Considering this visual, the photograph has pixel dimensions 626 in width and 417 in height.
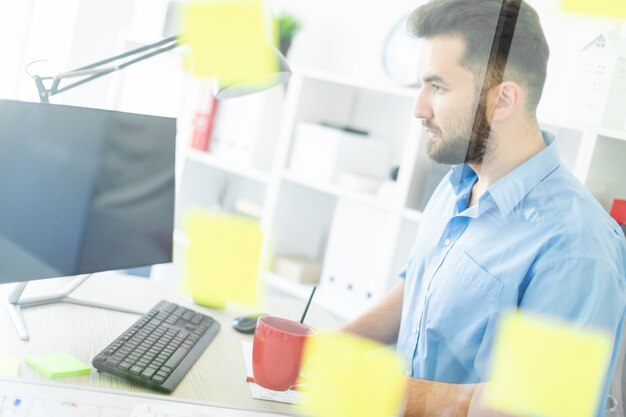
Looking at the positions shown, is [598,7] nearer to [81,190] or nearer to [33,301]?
[81,190]

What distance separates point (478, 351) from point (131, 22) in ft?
3.21

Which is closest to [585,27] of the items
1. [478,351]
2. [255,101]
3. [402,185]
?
[478,351]

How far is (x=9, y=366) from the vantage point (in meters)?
0.65

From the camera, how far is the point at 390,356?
88 centimetres

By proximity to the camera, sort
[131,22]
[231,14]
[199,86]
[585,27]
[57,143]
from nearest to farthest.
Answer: [585,27], [57,143], [231,14], [131,22], [199,86]

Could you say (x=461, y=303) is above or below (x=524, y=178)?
below

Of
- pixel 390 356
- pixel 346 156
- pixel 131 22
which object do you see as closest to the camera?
pixel 390 356

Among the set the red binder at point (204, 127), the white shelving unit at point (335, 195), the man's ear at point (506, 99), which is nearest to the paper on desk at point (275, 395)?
the man's ear at point (506, 99)

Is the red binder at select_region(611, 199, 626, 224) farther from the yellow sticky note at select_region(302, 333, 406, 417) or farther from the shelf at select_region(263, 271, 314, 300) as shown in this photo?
the shelf at select_region(263, 271, 314, 300)

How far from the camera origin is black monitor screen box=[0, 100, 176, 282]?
69 cm

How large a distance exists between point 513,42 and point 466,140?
0.11 metres

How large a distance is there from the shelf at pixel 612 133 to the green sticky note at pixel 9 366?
1.99ft

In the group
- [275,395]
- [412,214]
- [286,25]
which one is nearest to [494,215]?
[275,395]

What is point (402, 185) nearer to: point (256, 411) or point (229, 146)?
point (229, 146)
